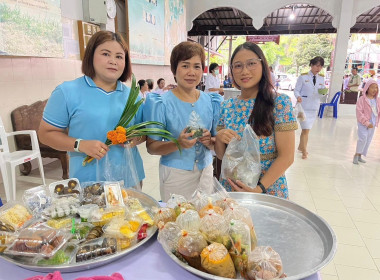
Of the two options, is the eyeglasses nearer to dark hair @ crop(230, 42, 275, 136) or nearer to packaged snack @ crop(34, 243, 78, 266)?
dark hair @ crop(230, 42, 275, 136)

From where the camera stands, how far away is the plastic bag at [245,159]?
4.27 feet

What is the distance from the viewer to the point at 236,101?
1.48 meters

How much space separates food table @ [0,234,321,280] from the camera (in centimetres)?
81

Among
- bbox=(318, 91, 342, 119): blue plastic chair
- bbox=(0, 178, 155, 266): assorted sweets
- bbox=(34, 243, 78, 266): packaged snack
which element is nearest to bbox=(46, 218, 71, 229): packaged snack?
bbox=(0, 178, 155, 266): assorted sweets

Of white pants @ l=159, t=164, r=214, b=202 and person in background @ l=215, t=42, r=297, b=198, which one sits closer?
person in background @ l=215, t=42, r=297, b=198

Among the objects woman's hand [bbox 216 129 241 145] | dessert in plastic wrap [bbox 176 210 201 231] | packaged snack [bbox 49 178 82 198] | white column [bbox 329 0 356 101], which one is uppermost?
white column [bbox 329 0 356 101]

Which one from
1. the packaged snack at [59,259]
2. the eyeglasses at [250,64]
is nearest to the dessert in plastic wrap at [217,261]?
the packaged snack at [59,259]

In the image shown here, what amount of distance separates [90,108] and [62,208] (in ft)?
1.88

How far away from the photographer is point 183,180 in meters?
1.67

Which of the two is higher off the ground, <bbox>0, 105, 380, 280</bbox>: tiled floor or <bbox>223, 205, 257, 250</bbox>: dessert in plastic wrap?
<bbox>223, 205, 257, 250</bbox>: dessert in plastic wrap

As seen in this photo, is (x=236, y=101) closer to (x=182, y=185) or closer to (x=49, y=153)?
(x=182, y=185)

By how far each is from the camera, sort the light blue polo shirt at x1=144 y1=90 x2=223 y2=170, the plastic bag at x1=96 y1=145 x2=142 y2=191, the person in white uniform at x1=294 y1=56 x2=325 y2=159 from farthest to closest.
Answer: the person in white uniform at x1=294 y1=56 x2=325 y2=159
the light blue polo shirt at x1=144 y1=90 x2=223 y2=170
the plastic bag at x1=96 y1=145 x2=142 y2=191

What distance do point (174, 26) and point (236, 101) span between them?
8164 millimetres

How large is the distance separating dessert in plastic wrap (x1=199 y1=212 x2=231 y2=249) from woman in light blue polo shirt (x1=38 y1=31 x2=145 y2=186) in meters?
0.74
